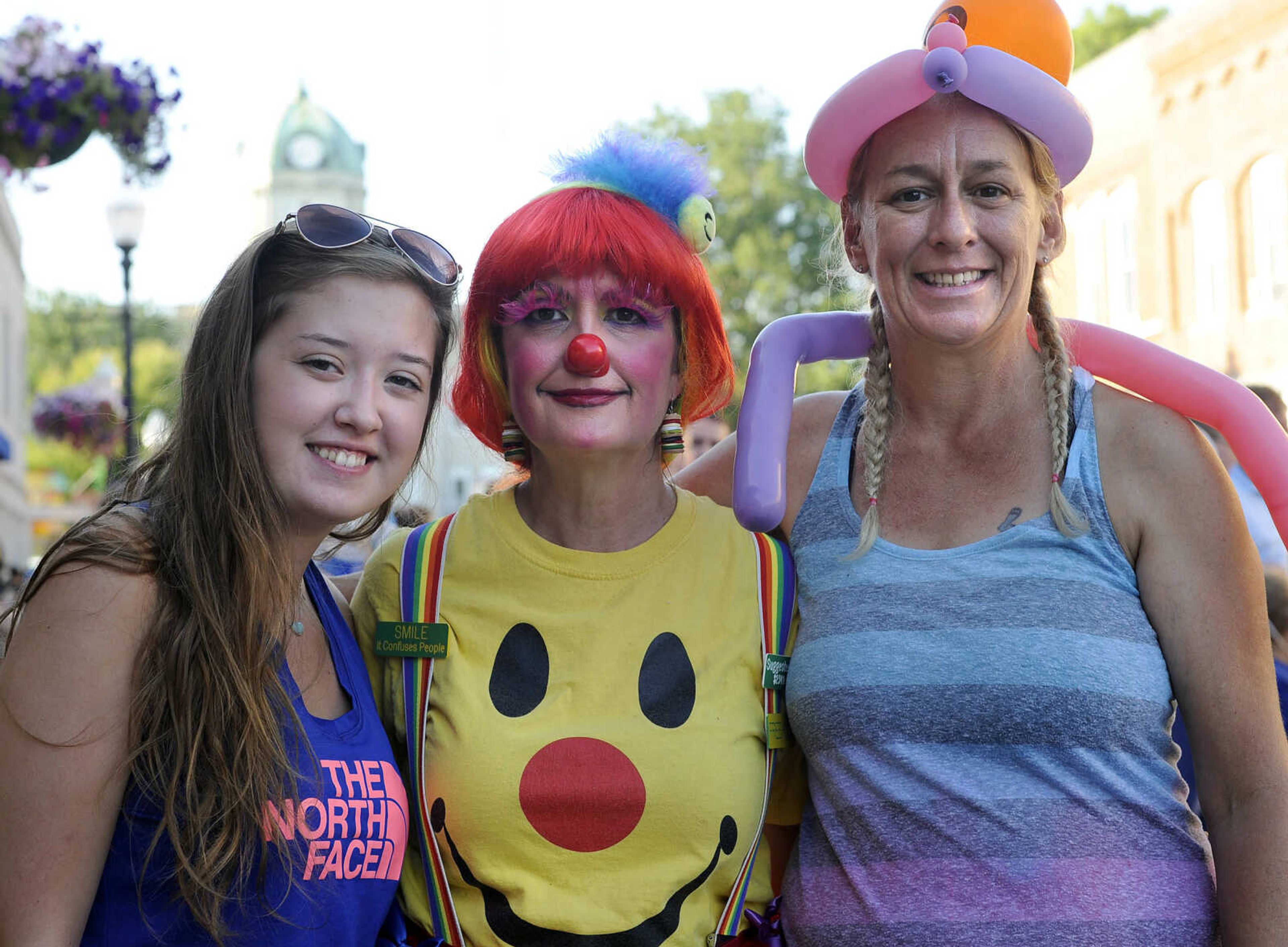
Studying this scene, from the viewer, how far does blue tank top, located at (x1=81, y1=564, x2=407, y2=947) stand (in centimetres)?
204

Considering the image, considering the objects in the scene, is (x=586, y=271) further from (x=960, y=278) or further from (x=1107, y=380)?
(x=1107, y=380)

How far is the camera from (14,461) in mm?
19078

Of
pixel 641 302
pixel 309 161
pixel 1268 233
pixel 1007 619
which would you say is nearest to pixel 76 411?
pixel 641 302

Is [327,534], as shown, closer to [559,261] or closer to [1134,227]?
[559,261]

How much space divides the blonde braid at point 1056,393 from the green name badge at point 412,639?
3.67 feet

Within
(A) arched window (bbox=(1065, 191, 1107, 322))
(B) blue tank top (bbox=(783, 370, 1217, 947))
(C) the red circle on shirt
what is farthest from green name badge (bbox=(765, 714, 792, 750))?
(A) arched window (bbox=(1065, 191, 1107, 322))

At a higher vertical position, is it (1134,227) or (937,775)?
(1134,227)

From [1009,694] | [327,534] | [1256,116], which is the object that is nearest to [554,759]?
[327,534]

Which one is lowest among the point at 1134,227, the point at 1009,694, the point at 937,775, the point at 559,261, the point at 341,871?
the point at 341,871

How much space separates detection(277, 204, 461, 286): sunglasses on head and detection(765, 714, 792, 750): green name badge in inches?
39.7

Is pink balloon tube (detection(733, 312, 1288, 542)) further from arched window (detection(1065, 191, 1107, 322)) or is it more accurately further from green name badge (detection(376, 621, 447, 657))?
arched window (detection(1065, 191, 1107, 322))

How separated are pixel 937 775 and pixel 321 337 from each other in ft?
4.15

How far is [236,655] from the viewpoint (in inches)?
83.8

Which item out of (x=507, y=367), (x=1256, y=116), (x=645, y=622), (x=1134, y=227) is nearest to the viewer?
(x=645, y=622)
